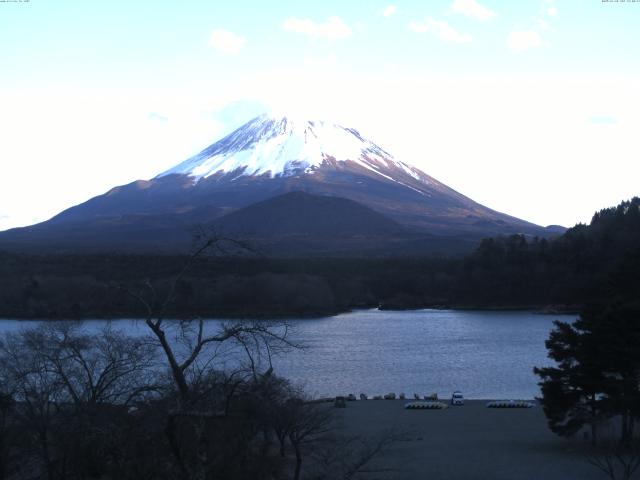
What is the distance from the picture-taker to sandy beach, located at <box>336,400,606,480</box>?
992 centimetres

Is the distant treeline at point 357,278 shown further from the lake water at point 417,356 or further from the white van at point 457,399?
the white van at point 457,399

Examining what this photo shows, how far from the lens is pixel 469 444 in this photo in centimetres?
1173

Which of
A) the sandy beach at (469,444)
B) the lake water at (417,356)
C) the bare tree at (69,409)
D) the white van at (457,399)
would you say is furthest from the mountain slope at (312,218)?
the bare tree at (69,409)

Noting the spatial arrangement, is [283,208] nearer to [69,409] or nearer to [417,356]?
[417,356]

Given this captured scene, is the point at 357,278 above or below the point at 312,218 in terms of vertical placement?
below

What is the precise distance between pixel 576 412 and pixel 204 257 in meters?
7.52

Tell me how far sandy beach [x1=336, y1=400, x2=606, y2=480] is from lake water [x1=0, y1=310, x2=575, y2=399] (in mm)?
1655

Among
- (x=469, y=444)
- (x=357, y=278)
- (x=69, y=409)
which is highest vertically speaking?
(x=357, y=278)

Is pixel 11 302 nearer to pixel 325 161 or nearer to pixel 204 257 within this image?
pixel 204 257

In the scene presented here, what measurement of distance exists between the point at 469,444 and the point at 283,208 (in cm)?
6258

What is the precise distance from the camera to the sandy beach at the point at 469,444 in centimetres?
992

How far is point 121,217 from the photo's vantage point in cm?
7700

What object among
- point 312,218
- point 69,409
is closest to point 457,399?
point 69,409

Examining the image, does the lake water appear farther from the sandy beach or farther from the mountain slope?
the mountain slope
